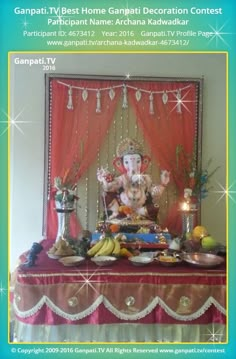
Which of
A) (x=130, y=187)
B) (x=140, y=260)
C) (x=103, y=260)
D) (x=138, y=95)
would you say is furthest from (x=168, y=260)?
(x=138, y=95)

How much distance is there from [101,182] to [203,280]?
55 cm

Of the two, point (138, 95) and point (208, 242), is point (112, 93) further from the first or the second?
point (208, 242)

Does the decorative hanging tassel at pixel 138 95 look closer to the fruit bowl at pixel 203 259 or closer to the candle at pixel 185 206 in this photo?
the candle at pixel 185 206

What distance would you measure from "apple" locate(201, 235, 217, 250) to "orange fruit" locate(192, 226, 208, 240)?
34 mm

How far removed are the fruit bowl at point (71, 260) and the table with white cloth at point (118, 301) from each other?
0.01 meters

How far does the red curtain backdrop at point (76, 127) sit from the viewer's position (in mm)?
1207

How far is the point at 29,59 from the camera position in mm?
736

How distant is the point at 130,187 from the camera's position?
4.17 ft

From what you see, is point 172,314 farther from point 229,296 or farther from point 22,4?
point 22,4

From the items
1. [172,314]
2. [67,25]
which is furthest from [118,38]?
[172,314]

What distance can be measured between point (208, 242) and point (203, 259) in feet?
0.17

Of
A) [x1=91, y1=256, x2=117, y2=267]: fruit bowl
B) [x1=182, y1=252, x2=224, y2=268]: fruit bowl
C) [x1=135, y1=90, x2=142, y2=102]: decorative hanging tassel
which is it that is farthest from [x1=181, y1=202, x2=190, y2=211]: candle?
[x1=135, y1=90, x2=142, y2=102]: decorative hanging tassel

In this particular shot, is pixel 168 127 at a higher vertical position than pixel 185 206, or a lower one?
higher

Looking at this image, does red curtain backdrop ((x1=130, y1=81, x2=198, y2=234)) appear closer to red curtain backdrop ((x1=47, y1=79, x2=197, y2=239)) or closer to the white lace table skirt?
red curtain backdrop ((x1=47, y1=79, x2=197, y2=239))
